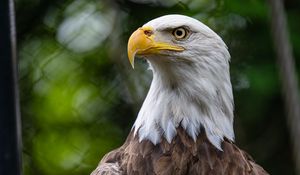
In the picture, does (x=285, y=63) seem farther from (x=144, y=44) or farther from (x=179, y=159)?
(x=179, y=159)

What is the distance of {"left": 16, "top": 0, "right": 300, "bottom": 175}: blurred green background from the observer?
3.60 m

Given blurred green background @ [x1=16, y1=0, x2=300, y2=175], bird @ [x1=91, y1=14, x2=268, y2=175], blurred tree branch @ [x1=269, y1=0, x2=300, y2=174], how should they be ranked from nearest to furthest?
blurred tree branch @ [x1=269, y1=0, x2=300, y2=174] < bird @ [x1=91, y1=14, x2=268, y2=175] < blurred green background @ [x1=16, y1=0, x2=300, y2=175]

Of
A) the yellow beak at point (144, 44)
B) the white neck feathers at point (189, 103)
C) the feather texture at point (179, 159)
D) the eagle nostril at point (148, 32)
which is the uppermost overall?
the eagle nostril at point (148, 32)

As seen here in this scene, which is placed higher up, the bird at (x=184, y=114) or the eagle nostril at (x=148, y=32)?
the eagle nostril at (x=148, y=32)

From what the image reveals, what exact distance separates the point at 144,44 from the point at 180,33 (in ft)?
0.51

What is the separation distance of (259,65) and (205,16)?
32 cm

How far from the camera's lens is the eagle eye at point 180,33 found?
2394 mm

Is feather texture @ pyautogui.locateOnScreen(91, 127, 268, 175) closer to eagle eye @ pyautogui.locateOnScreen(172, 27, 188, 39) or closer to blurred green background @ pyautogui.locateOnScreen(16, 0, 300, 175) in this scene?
eagle eye @ pyautogui.locateOnScreen(172, 27, 188, 39)

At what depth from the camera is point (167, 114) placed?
8.11 ft

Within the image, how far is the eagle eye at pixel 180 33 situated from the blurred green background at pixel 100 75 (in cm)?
114

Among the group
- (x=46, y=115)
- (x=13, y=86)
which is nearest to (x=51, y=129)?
(x=46, y=115)

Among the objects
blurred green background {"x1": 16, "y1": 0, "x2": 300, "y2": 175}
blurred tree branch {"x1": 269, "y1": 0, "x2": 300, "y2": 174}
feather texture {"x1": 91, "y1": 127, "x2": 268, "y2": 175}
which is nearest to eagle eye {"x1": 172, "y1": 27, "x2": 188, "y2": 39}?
feather texture {"x1": 91, "y1": 127, "x2": 268, "y2": 175}

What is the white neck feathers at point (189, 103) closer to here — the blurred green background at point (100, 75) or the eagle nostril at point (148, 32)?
the eagle nostril at point (148, 32)

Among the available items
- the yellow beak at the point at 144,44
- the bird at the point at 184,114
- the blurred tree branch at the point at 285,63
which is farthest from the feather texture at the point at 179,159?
the blurred tree branch at the point at 285,63
